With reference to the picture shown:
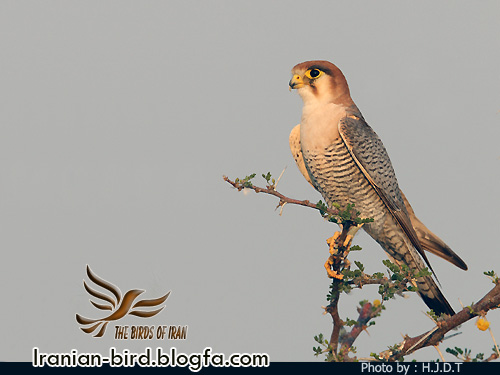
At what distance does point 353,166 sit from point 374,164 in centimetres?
30

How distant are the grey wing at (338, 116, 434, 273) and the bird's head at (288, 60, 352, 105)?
1.48 feet

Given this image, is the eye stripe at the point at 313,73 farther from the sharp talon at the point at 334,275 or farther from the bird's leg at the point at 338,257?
the sharp talon at the point at 334,275

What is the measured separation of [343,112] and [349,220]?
2260 mm

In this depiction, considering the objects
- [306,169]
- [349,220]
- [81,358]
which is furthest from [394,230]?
[81,358]

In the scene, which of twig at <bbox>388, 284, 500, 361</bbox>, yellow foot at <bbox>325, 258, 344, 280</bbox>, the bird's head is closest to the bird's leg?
yellow foot at <bbox>325, 258, 344, 280</bbox>

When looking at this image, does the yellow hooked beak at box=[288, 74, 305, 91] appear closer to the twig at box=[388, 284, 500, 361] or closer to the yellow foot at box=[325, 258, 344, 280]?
the yellow foot at box=[325, 258, 344, 280]

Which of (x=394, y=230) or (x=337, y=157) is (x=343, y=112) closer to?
(x=337, y=157)

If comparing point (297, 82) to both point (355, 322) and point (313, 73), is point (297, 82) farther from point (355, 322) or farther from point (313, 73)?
point (355, 322)

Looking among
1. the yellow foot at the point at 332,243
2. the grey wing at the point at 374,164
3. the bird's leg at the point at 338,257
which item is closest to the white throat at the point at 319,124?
the grey wing at the point at 374,164

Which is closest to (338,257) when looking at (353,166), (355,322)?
(355,322)

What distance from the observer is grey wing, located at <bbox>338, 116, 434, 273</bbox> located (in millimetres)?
7945

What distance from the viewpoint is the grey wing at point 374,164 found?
795 cm

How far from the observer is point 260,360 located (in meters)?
7.70

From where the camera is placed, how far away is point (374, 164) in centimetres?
810
